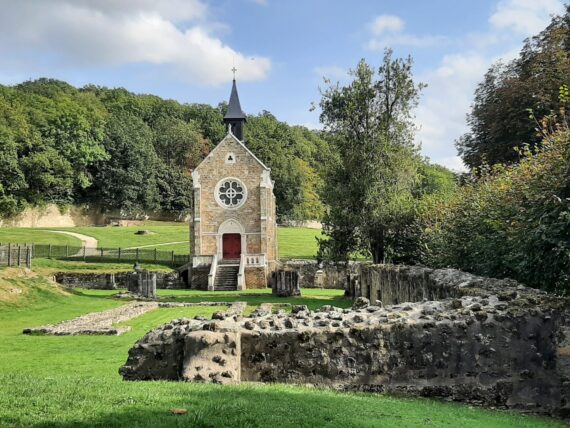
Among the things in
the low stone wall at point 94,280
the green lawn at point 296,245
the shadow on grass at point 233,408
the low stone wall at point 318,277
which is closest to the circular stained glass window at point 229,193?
the low stone wall at point 318,277

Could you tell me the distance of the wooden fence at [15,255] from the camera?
29134mm

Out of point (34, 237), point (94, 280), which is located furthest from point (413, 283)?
point (34, 237)

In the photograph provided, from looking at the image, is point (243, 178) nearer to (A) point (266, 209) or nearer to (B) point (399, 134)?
(A) point (266, 209)

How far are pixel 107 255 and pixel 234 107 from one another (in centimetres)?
1642

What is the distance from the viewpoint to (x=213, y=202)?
1615 inches

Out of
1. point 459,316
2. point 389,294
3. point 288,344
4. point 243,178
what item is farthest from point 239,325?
point 243,178

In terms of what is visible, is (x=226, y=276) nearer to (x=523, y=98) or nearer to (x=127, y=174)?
(x=523, y=98)

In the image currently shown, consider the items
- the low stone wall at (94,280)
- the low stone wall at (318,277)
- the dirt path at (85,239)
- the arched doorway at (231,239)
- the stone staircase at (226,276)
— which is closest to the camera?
the low stone wall at (94,280)

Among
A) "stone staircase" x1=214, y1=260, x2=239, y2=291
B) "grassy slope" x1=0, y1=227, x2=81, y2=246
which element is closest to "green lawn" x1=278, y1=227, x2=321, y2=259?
"stone staircase" x1=214, y1=260, x2=239, y2=291

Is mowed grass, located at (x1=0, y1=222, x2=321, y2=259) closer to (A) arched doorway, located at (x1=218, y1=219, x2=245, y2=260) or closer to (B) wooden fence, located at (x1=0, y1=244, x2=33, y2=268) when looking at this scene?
(A) arched doorway, located at (x1=218, y1=219, x2=245, y2=260)

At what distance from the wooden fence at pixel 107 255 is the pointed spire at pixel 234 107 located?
12.6 m

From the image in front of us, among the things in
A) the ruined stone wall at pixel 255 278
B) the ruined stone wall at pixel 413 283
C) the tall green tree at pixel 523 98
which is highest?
the tall green tree at pixel 523 98

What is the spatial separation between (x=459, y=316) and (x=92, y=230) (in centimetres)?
6252

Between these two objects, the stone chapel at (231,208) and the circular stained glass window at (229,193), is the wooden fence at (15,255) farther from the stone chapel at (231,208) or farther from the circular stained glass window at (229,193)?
the circular stained glass window at (229,193)
